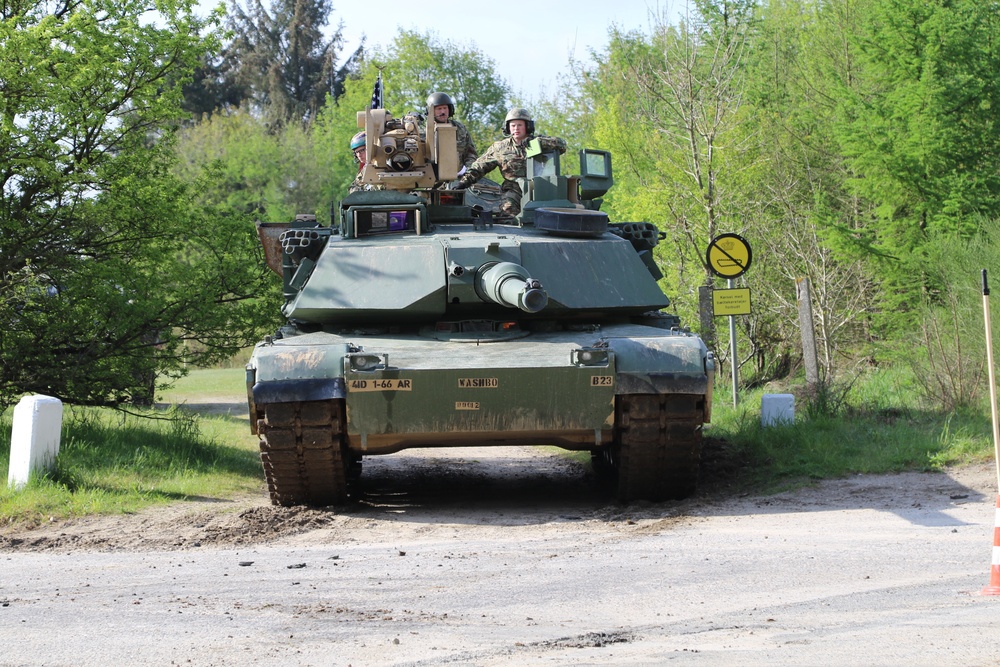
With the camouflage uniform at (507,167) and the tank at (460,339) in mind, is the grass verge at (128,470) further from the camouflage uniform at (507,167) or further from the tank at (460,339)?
the camouflage uniform at (507,167)

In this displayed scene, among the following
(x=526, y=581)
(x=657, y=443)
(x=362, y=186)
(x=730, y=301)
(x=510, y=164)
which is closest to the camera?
(x=526, y=581)

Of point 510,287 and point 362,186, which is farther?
point 362,186

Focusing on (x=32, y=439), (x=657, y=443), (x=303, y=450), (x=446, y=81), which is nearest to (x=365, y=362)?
(x=303, y=450)

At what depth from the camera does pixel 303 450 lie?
29.7ft

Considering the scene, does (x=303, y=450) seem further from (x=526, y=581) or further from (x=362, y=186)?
(x=362, y=186)

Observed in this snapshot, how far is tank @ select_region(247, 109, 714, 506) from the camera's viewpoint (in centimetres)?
884

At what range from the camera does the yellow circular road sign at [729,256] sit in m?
13.0

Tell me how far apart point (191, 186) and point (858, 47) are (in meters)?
8.49

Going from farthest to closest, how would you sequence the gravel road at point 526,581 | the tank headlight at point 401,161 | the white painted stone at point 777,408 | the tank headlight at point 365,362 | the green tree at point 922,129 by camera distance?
1. the green tree at point 922,129
2. the white painted stone at point 777,408
3. the tank headlight at point 401,161
4. the tank headlight at point 365,362
5. the gravel road at point 526,581

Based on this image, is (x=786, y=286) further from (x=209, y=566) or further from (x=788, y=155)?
(x=209, y=566)

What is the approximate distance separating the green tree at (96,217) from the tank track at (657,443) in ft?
16.5

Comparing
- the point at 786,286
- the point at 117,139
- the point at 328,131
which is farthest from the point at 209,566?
the point at 328,131

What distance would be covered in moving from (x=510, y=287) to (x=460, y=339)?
77 cm

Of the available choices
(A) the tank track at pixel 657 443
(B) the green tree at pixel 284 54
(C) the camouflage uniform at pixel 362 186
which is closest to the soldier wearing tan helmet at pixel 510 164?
(C) the camouflage uniform at pixel 362 186
